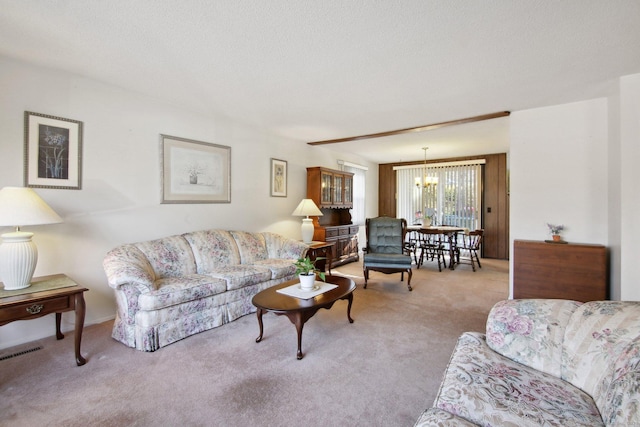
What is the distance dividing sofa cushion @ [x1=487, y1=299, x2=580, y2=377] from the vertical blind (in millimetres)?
5109

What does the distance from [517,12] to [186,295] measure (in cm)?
330

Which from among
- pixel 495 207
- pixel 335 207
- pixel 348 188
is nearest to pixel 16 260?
pixel 335 207

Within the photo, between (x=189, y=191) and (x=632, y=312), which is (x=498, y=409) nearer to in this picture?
(x=632, y=312)

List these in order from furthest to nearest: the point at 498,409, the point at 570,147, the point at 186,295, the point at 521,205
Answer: the point at 521,205, the point at 570,147, the point at 186,295, the point at 498,409

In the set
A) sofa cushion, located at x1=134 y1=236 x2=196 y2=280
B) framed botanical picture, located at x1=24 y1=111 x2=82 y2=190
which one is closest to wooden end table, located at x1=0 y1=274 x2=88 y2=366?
sofa cushion, located at x1=134 y1=236 x2=196 y2=280

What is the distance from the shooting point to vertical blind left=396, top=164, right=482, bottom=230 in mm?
6898

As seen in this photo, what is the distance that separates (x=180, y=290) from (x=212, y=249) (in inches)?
38.2

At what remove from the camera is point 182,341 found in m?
2.65

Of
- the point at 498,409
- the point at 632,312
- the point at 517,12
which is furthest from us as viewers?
the point at 517,12

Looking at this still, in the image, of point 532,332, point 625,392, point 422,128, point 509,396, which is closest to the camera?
point 625,392

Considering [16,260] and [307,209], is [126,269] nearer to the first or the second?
[16,260]

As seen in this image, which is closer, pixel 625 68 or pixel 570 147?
pixel 625 68

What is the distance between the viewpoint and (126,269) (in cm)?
254

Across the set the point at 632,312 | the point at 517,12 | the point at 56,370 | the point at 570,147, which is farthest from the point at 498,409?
the point at 570,147
